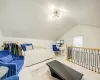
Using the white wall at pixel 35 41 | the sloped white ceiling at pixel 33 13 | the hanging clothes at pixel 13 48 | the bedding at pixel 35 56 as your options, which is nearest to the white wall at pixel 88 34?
the sloped white ceiling at pixel 33 13

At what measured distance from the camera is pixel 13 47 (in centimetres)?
431

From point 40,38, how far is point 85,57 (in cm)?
346

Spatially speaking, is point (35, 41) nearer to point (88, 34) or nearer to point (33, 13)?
point (33, 13)

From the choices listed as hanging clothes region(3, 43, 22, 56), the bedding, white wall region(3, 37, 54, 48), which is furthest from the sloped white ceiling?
the bedding

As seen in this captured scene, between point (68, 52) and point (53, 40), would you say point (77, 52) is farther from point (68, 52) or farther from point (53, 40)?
point (53, 40)

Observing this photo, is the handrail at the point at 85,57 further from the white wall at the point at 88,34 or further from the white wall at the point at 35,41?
the white wall at the point at 35,41

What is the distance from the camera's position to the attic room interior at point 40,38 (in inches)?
113

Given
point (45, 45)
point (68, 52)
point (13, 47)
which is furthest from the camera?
point (45, 45)

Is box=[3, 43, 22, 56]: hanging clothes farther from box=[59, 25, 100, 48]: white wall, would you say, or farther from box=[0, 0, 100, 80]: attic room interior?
box=[59, 25, 100, 48]: white wall

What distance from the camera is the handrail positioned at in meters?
3.68

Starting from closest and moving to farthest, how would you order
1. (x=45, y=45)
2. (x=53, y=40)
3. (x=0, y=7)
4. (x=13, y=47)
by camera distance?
(x=0, y=7) → (x=13, y=47) → (x=45, y=45) → (x=53, y=40)

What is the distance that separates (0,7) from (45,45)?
429cm

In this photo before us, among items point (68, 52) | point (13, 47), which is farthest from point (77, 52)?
point (13, 47)

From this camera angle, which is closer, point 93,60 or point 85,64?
point 93,60
